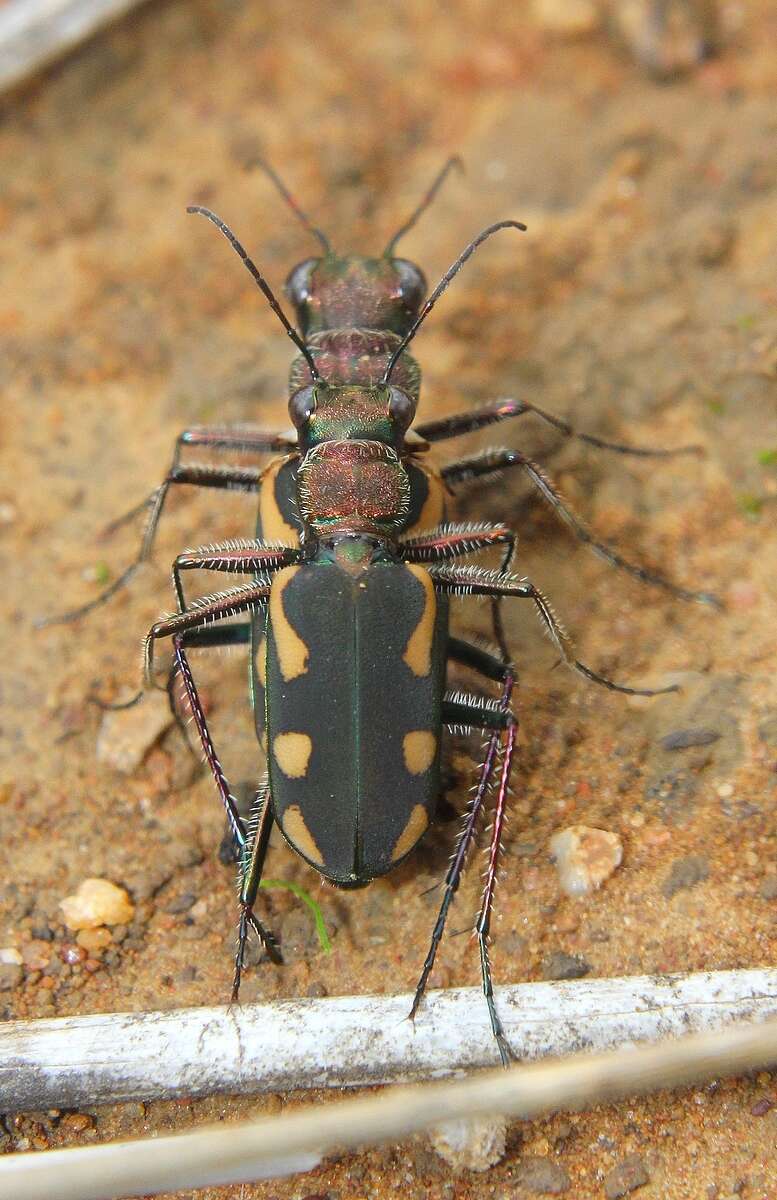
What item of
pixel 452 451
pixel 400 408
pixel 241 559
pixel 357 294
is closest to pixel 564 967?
pixel 241 559

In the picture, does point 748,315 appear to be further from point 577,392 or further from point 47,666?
point 47,666

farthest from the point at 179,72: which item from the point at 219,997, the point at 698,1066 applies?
the point at 698,1066

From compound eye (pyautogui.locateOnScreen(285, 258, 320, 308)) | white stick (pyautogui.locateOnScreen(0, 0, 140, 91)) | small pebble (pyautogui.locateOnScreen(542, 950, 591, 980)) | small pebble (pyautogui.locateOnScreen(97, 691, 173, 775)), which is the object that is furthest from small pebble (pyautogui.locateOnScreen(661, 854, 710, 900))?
white stick (pyautogui.locateOnScreen(0, 0, 140, 91))

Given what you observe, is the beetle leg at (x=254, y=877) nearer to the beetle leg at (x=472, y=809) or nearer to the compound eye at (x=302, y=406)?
the beetle leg at (x=472, y=809)

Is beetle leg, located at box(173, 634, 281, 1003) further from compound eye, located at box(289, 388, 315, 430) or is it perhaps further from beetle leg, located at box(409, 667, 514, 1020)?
compound eye, located at box(289, 388, 315, 430)

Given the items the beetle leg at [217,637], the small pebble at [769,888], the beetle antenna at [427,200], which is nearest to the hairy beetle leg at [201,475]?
the beetle leg at [217,637]

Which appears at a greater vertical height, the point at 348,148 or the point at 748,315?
the point at 348,148

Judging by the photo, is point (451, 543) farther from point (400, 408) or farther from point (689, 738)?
point (689, 738)
